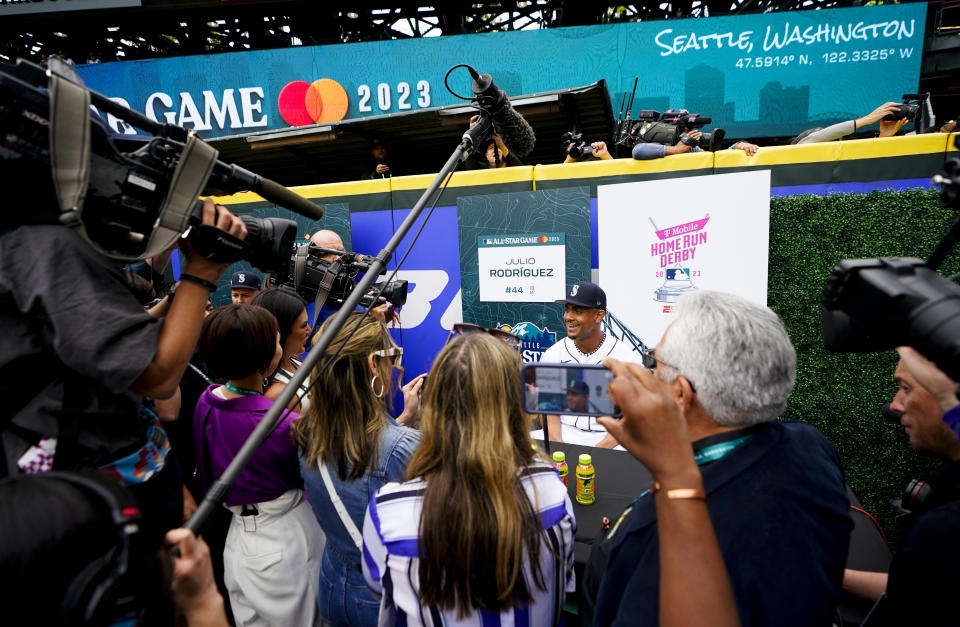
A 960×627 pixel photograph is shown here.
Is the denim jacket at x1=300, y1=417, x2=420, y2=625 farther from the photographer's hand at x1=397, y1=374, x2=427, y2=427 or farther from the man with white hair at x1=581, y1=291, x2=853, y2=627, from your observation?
the man with white hair at x1=581, y1=291, x2=853, y2=627

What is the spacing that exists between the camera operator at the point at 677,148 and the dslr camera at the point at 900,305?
3060mm

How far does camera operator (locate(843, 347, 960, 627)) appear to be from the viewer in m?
1.10

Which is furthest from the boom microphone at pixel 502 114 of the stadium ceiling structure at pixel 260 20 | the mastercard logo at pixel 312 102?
the stadium ceiling structure at pixel 260 20

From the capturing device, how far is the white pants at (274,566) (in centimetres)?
193

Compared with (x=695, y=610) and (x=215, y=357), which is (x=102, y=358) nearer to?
(x=215, y=357)

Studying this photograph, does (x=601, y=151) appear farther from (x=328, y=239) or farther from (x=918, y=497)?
(x=918, y=497)

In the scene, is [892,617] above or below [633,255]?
below

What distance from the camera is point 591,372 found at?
115 centimetres

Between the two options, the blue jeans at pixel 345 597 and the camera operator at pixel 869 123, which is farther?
the camera operator at pixel 869 123

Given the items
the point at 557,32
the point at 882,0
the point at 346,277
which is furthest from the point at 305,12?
the point at 882,0

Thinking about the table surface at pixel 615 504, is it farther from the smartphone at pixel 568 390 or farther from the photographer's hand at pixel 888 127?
the photographer's hand at pixel 888 127

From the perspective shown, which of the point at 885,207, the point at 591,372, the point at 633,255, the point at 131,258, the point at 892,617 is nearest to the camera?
the point at 131,258

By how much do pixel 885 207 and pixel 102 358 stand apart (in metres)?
4.63

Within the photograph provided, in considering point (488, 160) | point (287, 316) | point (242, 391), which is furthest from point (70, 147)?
point (488, 160)
